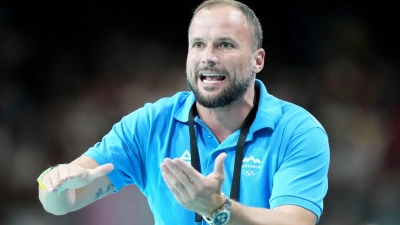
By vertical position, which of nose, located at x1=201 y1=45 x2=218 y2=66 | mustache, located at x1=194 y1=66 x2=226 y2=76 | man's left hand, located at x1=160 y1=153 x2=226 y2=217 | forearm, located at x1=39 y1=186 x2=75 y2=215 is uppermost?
nose, located at x1=201 y1=45 x2=218 y2=66

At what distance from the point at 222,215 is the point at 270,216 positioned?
0.33m

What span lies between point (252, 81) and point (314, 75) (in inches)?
95.6

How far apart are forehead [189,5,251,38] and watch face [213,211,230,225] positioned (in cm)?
108

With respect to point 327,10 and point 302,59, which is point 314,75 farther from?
point 327,10

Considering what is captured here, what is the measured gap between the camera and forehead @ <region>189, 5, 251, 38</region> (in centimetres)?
291

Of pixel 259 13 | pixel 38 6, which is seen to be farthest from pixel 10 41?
pixel 259 13

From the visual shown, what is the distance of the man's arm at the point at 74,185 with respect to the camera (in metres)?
2.41

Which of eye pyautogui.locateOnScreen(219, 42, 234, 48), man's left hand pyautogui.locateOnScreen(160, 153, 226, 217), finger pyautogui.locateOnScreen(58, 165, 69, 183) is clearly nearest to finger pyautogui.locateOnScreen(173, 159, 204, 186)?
man's left hand pyautogui.locateOnScreen(160, 153, 226, 217)

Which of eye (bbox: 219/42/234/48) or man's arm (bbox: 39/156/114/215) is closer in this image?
man's arm (bbox: 39/156/114/215)

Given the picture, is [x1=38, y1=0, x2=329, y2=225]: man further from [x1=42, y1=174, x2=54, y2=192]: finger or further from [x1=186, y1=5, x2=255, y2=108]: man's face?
[x1=42, y1=174, x2=54, y2=192]: finger

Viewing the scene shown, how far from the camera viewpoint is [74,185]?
246cm

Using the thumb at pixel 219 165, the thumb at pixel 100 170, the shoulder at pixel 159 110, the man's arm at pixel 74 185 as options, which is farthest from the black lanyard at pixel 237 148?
the thumb at pixel 219 165

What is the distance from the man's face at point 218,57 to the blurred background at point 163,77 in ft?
7.41

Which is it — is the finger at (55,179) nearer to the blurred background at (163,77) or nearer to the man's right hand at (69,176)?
the man's right hand at (69,176)
